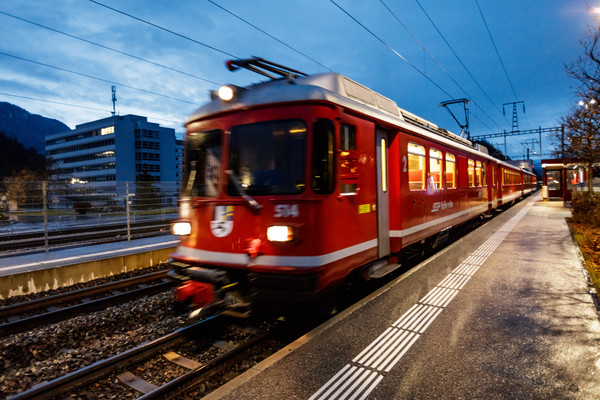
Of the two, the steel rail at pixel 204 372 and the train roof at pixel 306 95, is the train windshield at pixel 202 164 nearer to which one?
the train roof at pixel 306 95

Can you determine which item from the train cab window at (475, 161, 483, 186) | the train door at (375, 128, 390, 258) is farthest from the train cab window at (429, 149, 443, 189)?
the train cab window at (475, 161, 483, 186)

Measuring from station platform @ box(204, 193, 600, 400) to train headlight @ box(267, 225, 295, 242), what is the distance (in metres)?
1.20

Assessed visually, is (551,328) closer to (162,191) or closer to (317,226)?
(317,226)

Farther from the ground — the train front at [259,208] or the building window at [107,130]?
the building window at [107,130]

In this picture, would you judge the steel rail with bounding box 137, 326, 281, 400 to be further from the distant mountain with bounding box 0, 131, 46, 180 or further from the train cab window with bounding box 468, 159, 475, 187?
the distant mountain with bounding box 0, 131, 46, 180

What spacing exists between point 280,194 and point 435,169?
511cm

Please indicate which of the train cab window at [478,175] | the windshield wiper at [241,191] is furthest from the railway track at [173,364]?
the train cab window at [478,175]

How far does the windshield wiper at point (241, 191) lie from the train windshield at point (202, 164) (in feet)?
0.81

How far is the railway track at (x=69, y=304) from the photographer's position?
5020mm

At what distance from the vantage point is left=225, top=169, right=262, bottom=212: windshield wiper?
409 cm

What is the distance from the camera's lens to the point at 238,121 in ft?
14.6

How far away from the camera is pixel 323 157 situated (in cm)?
409

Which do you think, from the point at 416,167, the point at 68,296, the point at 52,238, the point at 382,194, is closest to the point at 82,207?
the point at 52,238

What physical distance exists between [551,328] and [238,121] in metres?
4.68
